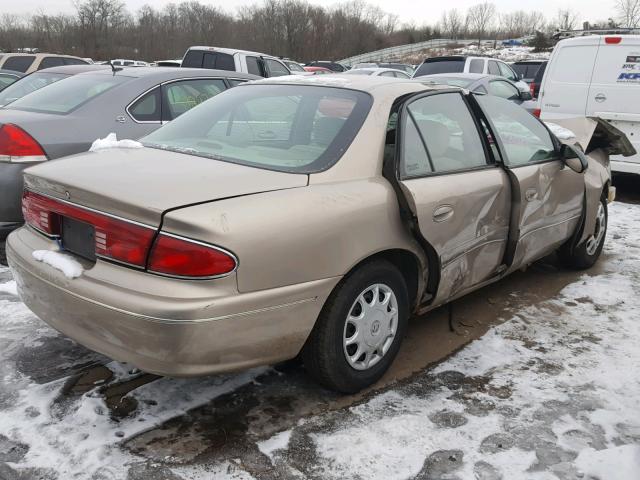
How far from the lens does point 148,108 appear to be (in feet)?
17.9

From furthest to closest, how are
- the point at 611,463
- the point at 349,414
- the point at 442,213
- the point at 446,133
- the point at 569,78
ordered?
the point at 569,78
the point at 446,133
the point at 442,213
the point at 349,414
the point at 611,463

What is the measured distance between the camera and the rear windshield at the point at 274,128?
9.33 ft

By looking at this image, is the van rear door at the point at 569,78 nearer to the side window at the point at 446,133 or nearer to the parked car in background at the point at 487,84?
the parked car in background at the point at 487,84

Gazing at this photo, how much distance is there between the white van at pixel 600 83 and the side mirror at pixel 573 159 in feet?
9.92

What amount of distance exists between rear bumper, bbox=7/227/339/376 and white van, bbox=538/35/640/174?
557 cm

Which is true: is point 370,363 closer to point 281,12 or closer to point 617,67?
point 617,67

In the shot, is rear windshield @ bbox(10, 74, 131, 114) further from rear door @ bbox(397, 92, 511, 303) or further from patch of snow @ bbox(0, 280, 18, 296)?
rear door @ bbox(397, 92, 511, 303)

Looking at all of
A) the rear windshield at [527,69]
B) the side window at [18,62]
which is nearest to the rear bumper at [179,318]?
the side window at [18,62]

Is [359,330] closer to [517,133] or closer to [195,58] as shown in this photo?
[517,133]

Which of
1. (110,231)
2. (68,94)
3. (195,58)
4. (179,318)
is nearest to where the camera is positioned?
(179,318)

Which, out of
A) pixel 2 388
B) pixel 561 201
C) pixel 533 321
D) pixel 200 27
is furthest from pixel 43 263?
pixel 200 27

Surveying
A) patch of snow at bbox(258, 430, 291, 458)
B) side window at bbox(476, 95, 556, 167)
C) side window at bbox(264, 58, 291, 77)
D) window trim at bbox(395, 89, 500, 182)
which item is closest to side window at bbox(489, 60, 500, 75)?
side window at bbox(264, 58, 291, 77)

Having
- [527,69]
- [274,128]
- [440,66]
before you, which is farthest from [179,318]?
[527,69]

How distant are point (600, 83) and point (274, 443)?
674 cm
